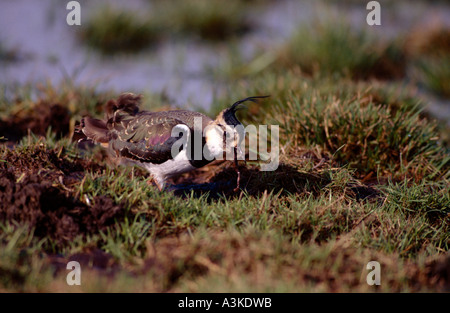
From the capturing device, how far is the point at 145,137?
4.94m

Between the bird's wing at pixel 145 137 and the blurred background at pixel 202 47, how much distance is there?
1839 millimetres

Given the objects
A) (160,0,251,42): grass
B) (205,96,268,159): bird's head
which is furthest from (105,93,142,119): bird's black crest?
(160,0,251,42): grass

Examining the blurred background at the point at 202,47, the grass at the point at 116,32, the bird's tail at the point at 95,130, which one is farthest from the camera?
the grass at the point at 116,32

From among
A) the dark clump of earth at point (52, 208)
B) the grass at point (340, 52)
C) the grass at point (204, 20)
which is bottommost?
the dark clump of earth at point (52, 208)

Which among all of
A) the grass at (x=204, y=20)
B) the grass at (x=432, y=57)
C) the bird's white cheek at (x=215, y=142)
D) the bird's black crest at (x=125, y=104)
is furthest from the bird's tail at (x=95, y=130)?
the grass at (x=432, y=57)

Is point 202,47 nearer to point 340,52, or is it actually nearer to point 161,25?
point 161,25

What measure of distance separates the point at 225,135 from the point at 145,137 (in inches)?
30.5

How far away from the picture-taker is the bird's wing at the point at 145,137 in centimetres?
478

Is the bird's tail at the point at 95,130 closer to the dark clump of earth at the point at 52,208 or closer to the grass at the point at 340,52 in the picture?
the dark clump of earth at the point at 52,208

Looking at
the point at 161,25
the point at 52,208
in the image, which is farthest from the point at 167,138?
the point at 161,25

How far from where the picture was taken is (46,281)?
133 inches

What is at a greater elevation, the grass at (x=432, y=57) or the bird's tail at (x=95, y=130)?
the grass at (x=432, y=57)

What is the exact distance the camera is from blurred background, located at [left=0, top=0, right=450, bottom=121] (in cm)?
812
